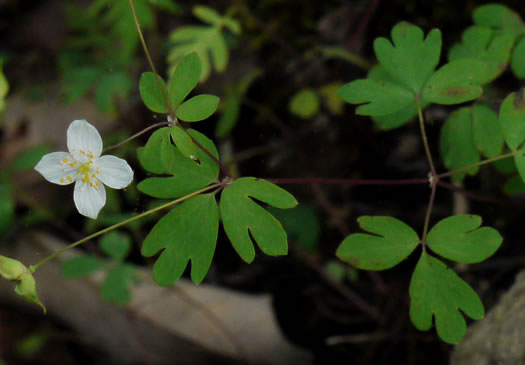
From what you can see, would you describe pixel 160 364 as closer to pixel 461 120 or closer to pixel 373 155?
pixel 373 155

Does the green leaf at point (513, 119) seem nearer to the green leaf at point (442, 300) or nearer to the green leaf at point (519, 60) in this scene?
the green leaf at point (519, 60)

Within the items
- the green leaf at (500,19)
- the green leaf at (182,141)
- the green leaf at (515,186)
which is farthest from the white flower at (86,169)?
the green leaf at (500,19)

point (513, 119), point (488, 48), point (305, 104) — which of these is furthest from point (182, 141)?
point (305, 104)

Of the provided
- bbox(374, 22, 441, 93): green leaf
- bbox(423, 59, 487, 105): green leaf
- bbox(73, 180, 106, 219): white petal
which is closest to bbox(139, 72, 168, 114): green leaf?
bbox(73, 180, 106, 219): white petal

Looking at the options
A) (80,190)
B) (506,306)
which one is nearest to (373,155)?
(506,306)

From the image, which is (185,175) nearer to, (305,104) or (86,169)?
(86,169)
